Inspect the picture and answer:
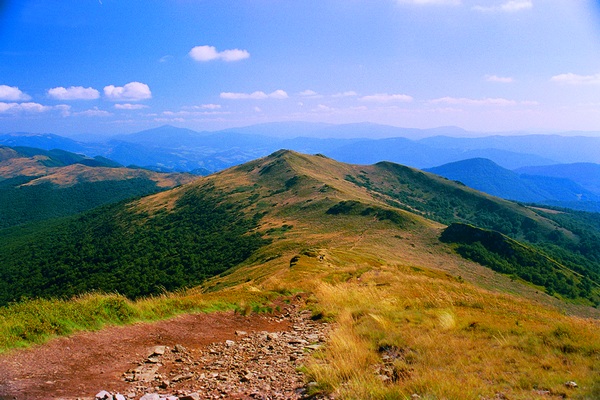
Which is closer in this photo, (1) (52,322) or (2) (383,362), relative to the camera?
(2) (383,362)

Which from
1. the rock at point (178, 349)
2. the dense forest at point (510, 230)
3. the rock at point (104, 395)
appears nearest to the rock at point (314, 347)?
the rock at point (178, 349)

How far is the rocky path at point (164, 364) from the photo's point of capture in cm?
647

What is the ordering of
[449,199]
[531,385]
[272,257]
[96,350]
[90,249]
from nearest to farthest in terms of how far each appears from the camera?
[531,385] < [96,350] < [272,257] < [90,249] < [449,199]

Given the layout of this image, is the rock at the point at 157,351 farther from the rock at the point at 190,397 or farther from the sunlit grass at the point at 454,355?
the sunlit grass at the point at 454,355

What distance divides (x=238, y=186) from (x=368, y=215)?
233ft

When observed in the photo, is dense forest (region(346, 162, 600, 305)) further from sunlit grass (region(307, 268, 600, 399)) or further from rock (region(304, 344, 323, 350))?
rock (region(304, 344, 323, 350))

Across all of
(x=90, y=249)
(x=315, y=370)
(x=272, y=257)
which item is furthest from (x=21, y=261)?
(x=315, y=370)

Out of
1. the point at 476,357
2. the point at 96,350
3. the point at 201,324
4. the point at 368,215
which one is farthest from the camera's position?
the point at 368,215

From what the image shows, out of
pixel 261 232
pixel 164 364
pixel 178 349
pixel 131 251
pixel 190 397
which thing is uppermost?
pixel 190 397

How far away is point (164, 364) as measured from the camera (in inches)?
315

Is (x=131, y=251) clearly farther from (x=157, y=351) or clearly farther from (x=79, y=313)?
(x=157, y=351)

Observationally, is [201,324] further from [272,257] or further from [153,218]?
[153,218]

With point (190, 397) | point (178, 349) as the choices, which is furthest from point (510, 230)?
point (190, 397)

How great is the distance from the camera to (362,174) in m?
166
